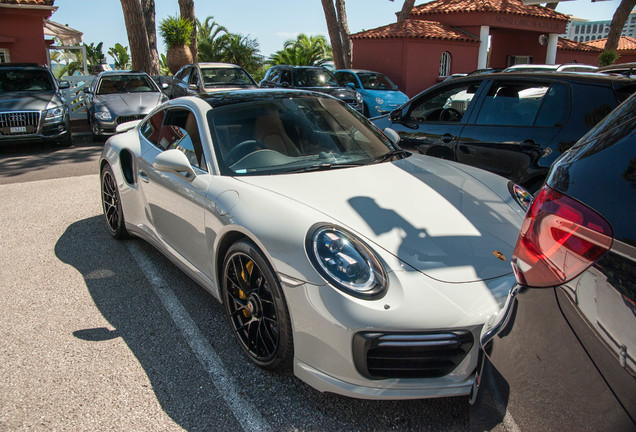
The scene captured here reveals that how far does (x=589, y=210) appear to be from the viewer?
1.37 metres

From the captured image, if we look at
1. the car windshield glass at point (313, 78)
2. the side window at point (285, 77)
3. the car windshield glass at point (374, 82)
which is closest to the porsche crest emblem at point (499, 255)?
the car windshield glass at point (313, 78)

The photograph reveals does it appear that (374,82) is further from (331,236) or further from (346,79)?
(331,236)

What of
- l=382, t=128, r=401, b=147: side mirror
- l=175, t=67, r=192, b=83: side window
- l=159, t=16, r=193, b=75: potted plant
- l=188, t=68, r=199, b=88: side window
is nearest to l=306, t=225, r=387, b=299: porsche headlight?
l=382, t=128, r=401, b=147: side mirror

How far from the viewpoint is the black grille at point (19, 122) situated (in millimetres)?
10336

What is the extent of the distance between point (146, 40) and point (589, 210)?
17.5 m

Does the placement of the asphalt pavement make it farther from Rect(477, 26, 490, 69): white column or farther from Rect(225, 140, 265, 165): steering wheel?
Rect(477, 26, 490, 69): white column

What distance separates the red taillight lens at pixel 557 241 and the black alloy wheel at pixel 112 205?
403 centimetres

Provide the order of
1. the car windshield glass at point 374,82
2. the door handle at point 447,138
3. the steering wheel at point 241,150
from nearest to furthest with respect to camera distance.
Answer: the steering wheel at point 241,150
the door handle at point 447,138
the car windshield glass at point 374,82

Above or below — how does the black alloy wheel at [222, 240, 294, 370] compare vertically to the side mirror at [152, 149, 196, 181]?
below

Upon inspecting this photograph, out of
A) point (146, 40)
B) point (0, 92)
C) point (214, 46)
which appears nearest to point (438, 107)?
point (0, 92)

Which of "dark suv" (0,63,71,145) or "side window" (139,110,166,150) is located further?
"dark suv" (0,63,71,145)

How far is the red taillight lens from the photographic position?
4.35ft

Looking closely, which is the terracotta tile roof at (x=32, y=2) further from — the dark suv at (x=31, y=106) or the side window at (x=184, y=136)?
the side window at (x=184, y=136)

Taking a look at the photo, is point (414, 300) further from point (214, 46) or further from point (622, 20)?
point (214, 46)
